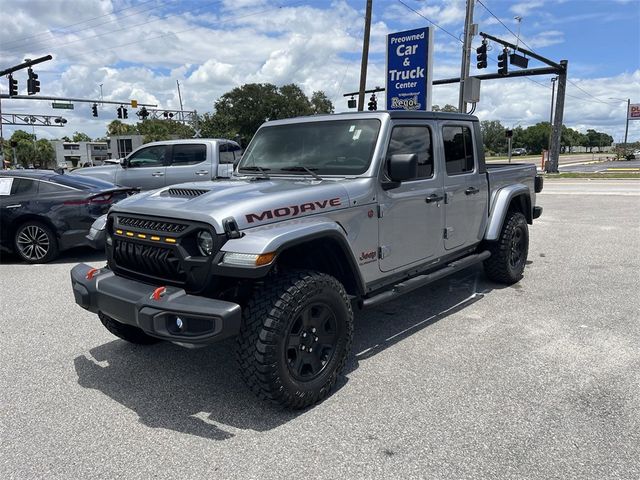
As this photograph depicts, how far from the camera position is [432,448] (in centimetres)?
280

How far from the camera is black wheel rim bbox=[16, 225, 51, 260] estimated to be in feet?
25.2

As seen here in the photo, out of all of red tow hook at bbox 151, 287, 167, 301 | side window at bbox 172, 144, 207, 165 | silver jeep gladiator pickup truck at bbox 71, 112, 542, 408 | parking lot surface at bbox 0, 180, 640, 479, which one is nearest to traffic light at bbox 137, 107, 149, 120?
side window at bbox 172, 144, 207, 165

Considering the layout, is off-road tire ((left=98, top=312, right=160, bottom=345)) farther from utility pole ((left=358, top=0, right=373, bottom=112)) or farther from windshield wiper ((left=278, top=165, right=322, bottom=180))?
utility pole ((left=358, top=0, right=373, bottom=112))

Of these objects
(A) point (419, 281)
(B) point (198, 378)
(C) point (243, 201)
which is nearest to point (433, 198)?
(A) point (419, 281)

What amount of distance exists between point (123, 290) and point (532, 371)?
291 cm

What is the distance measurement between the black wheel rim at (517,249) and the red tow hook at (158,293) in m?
4.23

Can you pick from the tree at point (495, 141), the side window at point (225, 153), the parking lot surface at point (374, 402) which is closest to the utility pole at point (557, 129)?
the side window at point (225, 153)

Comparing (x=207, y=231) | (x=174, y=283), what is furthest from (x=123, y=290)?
(x=207, y=231)

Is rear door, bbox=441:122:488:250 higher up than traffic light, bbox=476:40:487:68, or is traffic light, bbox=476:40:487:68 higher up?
traffic light, bbox=476:40:487:68

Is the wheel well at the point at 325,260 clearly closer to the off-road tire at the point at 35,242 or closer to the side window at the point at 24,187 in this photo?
the off-road tire at the point at 35,242

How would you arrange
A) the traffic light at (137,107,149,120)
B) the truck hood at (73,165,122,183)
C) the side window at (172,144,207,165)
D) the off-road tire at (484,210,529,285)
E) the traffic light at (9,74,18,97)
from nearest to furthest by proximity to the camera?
the off-road tire at (484,210,529,285), the side window at (172,144,207,165), the truck hood at (73,165,122,183), the traffic light at (9,74,18,97), the traffic light at (137,107,149,120)

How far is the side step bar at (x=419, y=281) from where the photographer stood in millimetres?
3863

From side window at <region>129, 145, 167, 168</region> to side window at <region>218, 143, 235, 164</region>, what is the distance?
4.31 ft

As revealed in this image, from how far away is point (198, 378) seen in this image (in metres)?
3.71
